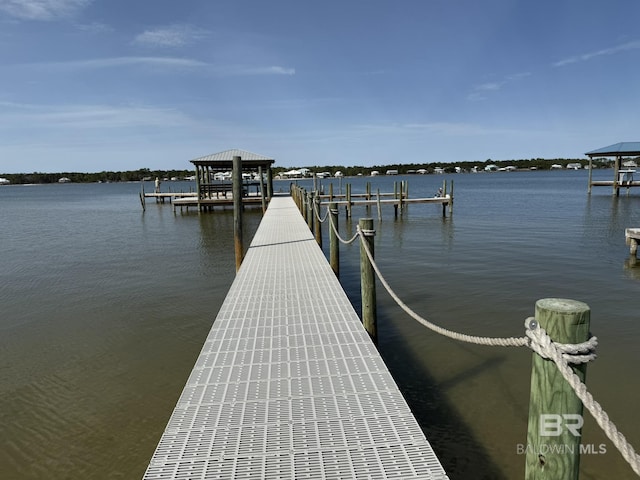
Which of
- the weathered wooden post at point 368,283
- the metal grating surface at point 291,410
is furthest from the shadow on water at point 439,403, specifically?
the metal grating surface at point 291,410

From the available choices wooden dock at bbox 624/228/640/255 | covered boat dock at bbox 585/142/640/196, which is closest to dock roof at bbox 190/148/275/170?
wooden dock at bbox 624/228/640/255

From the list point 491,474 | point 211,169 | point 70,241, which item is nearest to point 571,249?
point 491,474

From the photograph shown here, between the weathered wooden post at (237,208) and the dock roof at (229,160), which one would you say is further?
the dock roof at (229,160)

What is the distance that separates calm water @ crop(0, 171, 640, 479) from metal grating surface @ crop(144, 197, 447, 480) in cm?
141

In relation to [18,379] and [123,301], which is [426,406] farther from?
[123,301]

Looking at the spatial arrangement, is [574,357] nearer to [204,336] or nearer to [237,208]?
[204,336]

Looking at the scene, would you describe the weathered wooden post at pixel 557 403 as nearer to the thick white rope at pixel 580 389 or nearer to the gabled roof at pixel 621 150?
the thick white rope at pixel 580 389

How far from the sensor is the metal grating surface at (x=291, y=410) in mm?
2629

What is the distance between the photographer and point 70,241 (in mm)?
19219

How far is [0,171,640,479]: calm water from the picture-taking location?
14.9 feet

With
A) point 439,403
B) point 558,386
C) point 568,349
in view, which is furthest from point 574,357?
Result: point 439,403

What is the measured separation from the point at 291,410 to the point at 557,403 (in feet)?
6.44

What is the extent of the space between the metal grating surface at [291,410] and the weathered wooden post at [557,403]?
0.67 metres

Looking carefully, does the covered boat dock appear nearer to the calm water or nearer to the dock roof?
the calm water
